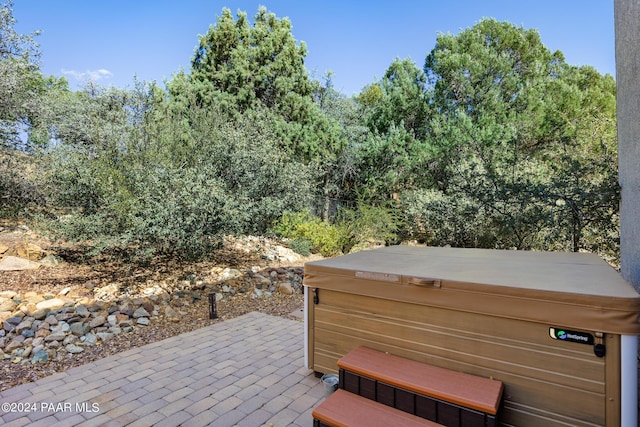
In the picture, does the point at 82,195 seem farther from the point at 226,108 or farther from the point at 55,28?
the point at 226,108

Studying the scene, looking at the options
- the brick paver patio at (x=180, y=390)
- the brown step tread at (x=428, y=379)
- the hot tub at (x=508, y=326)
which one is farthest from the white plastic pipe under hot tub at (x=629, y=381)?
the brick paver patio at (x=180, y=390)

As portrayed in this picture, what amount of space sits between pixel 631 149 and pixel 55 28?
A: 9.51 m

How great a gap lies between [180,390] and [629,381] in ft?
9.05

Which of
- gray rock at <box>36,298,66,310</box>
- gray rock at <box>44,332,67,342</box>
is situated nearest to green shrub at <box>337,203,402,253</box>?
gray rock at <box>36,298,66,310</box>

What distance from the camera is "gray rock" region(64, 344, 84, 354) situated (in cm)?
326

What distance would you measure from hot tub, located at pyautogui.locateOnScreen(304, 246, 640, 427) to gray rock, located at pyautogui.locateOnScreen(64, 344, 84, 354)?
2283 millimetres

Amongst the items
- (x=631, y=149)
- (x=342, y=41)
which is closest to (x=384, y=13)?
(x=342, y=41)

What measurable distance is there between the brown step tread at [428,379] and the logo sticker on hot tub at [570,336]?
1.31 ft

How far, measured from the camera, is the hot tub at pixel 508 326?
1.63 m

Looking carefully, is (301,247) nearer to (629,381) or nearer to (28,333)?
(28,333)

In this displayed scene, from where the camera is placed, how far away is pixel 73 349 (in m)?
3.28

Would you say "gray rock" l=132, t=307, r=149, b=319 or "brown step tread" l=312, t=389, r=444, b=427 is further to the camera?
"gray rock" l=132, t=307, r=149, b=319

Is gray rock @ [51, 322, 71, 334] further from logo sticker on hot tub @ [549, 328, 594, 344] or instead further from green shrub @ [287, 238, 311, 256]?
green shrub @ [287, 238, 311, 256]

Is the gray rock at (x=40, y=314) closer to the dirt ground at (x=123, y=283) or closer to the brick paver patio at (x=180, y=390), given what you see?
the dirt ground at (x=123, y=283)
